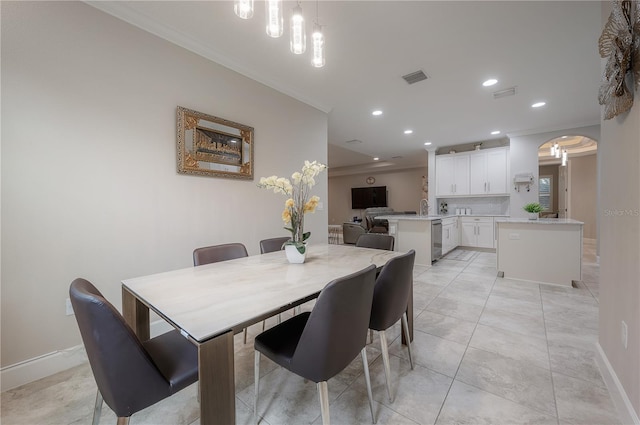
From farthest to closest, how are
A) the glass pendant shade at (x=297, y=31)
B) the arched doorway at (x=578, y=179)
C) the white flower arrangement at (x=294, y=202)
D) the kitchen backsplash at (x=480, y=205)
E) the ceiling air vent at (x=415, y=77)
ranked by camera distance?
the arched doorway at (x=578, y=179), the kitchen backsplash at (x=480, y=205), the ceiling air vent at (x=415, y=77), the white flower arrangement at (x=294, y=202), the glass pendant shade at (x=297, y=31)

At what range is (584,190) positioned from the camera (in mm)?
6859

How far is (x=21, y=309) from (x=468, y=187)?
23.8 ft

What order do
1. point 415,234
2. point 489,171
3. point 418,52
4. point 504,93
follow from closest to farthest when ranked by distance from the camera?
point 418,52 → point 504,93 → point 415,234 → point 489,171

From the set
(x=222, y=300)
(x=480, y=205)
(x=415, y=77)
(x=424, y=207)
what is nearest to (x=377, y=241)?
(x=222, y=300)

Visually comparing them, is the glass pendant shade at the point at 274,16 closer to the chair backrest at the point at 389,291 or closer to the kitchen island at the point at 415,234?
the chair backrest at the point at 389,291

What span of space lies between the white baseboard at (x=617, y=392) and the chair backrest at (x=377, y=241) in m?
1.48

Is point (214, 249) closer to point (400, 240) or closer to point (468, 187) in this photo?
point (400, 240)

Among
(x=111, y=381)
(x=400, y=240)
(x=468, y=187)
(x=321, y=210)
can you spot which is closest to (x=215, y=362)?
(x=111, y=381)

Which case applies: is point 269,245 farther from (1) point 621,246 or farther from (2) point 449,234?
(2) point 449,234

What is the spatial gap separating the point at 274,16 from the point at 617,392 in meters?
2.81

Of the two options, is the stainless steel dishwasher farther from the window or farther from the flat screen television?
the window

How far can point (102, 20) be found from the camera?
1.83 metres

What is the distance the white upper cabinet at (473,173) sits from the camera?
18.1 ft

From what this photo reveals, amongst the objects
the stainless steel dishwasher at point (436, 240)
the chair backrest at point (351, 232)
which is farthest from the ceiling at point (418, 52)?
the chair backrest at point (351, 232)
